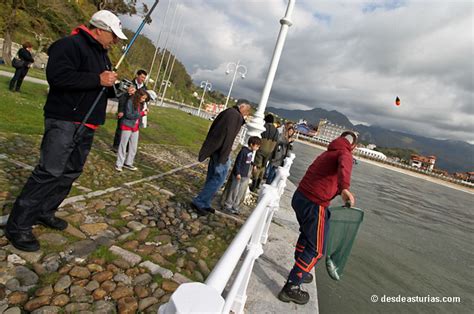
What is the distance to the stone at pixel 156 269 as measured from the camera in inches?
119

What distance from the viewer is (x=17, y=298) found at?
2250 mm

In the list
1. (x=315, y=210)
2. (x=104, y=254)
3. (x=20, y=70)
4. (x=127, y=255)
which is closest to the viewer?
(x=104, y=254)

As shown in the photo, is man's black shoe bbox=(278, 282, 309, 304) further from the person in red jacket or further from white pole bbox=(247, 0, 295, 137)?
white pole bbox=(247, 0, 295, 137)

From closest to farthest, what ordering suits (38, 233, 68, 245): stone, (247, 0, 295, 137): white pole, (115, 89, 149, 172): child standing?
(38, 233, 68, 245): stone
(247, 0, 295, 137): white pole
(115, 89, 149, 172): child standing

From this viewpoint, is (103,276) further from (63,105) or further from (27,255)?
(63,105)

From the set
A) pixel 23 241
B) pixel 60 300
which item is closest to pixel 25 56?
pixel 23 241

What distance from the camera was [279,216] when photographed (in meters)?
6.31

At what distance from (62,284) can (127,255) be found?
746 millimetres

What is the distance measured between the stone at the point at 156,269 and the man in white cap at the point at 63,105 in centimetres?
106

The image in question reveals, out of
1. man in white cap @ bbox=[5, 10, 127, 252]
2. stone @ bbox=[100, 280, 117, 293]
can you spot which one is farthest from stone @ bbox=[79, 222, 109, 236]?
stone @ bbox=[100, 280, 117, 293]

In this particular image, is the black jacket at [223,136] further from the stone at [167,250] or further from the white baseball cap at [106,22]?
the white baseball cap at [106,22]

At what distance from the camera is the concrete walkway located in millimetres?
3089

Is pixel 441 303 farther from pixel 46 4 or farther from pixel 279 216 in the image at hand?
pixel 46 4

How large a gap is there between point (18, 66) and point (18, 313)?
37.8 feet
